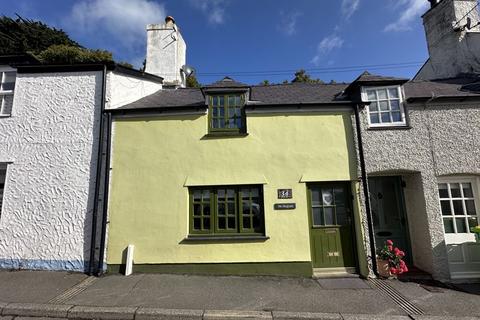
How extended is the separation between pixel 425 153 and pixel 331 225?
3202 millimetres

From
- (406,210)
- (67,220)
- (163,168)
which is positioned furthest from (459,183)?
(67,220)

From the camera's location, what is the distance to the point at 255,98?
7.98 metres

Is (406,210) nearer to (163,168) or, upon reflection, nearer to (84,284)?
(163,168)

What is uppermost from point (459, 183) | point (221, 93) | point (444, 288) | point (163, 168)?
point (221, 93)

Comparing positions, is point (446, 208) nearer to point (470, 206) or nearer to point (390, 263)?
point (470, 206)

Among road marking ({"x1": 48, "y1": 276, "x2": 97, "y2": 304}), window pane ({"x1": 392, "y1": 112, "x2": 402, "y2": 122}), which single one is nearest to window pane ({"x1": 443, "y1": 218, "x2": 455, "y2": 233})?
window pane ({"x1": 392, "y1": 112, "x2": 402, "y2": 122})

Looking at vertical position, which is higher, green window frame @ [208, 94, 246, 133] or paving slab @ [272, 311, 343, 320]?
green window frame @ [208, 94, 246, 133]

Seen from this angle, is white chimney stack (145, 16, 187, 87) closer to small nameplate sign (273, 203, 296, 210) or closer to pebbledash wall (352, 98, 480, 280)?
small nameplate sign (273, 203, 296, 210)

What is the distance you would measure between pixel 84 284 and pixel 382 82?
9293 millimetres

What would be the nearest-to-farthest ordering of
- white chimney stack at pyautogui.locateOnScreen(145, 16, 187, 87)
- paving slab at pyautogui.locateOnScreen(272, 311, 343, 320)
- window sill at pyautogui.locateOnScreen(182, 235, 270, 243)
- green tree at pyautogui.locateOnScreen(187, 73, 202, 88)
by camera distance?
paving slab at pyautogui.locateOnScreen(272, 311, 343, 320)
window sill at pyautogui.locateOnScreen(182, 235, 270, 243)
white chimney stack at pyautogui.locateOnScreen(145, 16, 187, 87)
green tree at pyautogui.locateOnScreen(187, 73, 202, 88)

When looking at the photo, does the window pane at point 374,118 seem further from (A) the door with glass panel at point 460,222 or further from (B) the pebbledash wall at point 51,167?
(B) the pebbledash wall at point 51,167

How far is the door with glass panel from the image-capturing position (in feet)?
20.8

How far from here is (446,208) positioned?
6.69 metres

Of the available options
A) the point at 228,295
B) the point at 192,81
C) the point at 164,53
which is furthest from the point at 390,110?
the point at 192,81
